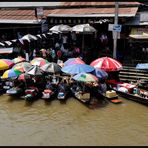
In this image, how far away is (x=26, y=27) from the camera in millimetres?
20000

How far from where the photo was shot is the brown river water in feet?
33.0

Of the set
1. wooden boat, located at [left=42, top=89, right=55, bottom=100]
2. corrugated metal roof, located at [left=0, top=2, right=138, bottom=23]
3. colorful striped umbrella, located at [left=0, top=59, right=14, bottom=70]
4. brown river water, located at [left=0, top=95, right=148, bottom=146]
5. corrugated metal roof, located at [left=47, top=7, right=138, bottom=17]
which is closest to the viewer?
brown river water, located at [left=0, top=95, right=148, bottom=146]

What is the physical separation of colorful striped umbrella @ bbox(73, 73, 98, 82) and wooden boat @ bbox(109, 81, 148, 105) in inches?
72.3

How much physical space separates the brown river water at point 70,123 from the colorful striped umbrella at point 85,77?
1.33 m

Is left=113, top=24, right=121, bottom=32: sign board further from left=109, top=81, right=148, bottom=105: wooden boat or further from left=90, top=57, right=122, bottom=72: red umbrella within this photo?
left=109, top=81, right=148, bottom=105: wooden boat

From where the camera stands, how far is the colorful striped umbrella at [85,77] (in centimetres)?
1308

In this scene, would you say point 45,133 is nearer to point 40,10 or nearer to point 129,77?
point 129,77

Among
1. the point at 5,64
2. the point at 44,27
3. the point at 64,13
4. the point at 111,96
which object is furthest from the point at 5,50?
the point at 111,96

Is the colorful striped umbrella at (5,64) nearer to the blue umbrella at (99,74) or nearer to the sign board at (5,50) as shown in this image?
the sign board at (5,50)

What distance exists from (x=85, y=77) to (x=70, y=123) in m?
2.67

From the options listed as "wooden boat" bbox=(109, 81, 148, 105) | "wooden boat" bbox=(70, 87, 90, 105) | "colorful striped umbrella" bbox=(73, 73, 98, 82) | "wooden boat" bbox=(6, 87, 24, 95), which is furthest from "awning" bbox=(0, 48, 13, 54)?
"wooden boat" bbox=(109, 81, 148, 105)

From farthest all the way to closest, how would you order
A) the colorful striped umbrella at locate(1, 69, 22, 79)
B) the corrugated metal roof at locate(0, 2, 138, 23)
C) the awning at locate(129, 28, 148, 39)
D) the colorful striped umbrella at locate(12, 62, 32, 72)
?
the corrugated metal roof at locate(0, 2, 138, 23) → the awning at locate(129, 28, 148, 39) → the colorful striped umbrella at locate(12, 62, 32, 72) → the colorful striped umbrella at locate(1, 69, 22, 79)

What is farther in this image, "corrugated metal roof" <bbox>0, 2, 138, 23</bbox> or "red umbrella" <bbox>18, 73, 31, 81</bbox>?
"corrugated metal roof" <bbox>0, 2, 138, 23</bbox>

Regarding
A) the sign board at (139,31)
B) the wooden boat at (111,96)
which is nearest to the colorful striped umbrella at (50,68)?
the wooden boat at (111,96)
